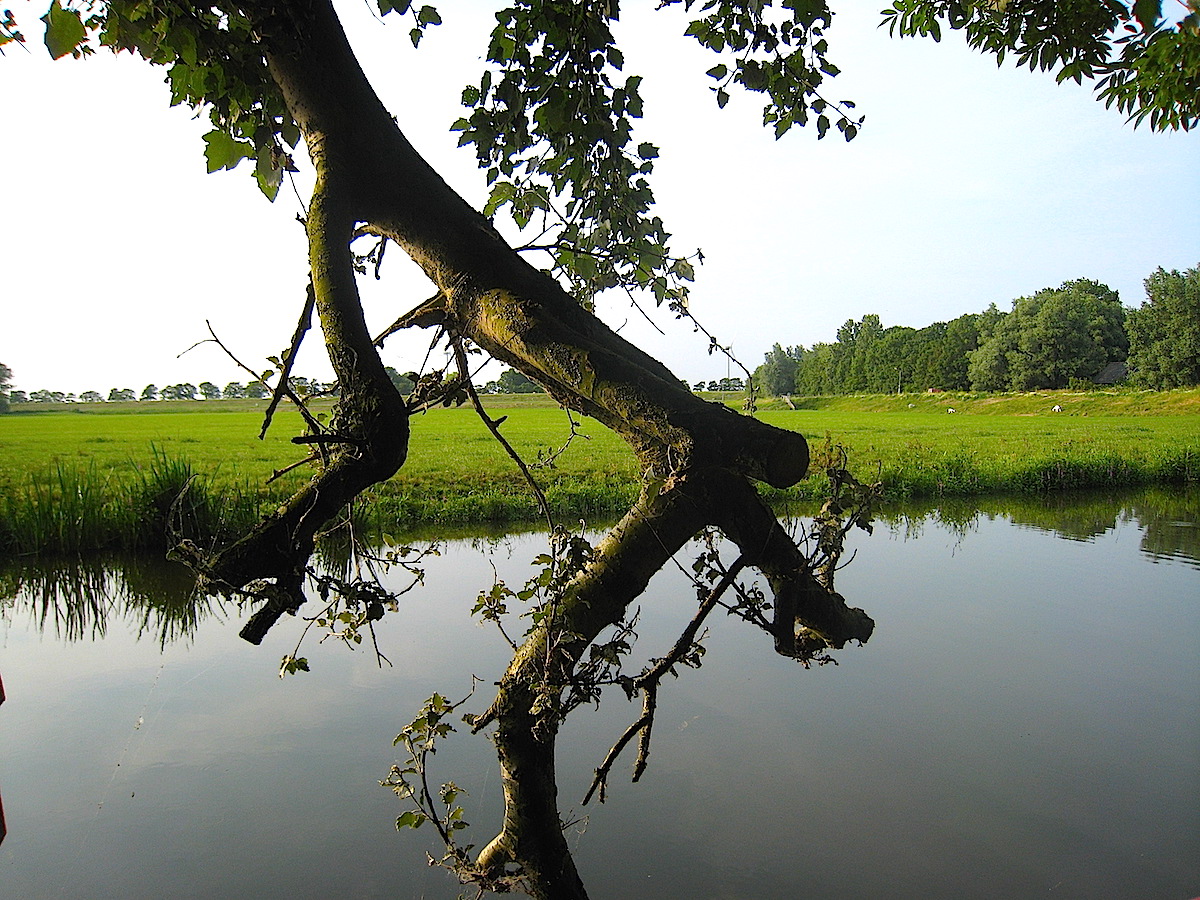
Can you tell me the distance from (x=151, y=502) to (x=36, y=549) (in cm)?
113

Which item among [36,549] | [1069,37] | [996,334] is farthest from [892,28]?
[996,334]

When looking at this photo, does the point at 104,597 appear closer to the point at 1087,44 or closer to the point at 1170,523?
the point at 1087,44

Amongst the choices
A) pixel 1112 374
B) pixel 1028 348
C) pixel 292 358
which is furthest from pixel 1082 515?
pixel 1028 348

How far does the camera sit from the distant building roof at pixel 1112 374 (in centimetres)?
4417

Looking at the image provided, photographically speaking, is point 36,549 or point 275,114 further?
point 36,549

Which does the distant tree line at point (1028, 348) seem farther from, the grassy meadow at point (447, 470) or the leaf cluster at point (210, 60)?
the leaf cluster at point (210, 60)

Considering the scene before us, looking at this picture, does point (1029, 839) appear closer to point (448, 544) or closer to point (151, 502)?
point (448, 544)

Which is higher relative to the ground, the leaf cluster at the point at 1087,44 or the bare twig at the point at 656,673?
Answer: the leaf cluster at the point at 1087,44

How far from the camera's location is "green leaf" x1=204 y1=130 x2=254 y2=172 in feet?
5.30

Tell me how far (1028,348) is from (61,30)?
54.9 m

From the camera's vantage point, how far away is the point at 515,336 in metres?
1.54

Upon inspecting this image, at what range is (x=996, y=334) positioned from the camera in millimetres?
51969

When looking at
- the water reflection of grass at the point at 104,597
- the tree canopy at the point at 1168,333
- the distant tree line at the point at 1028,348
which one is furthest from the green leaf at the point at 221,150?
the tree canopy at the point at 1168,333

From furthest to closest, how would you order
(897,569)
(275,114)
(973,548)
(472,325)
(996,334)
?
1. (996,334)
2. (973,548)
3. (897,569)
4. (275,114)
5. (472,325)
